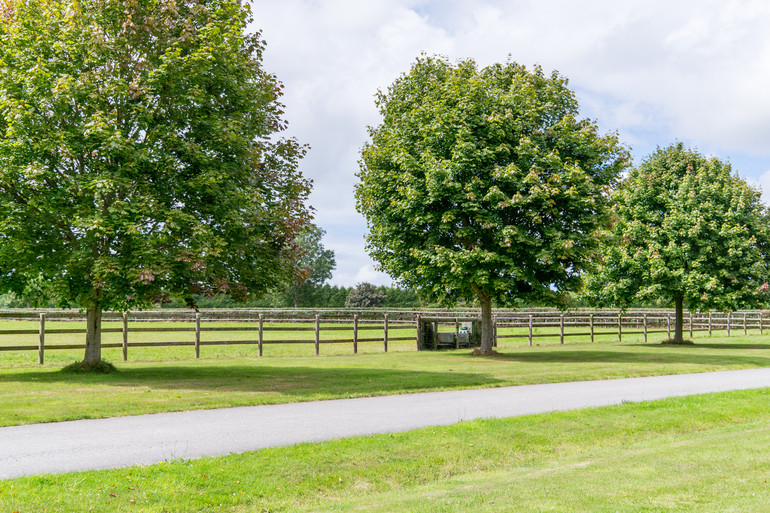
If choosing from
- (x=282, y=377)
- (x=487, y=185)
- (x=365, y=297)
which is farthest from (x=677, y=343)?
(x=365, y=297)

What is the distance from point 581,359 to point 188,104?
16.0 m

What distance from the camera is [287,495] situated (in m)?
7.08

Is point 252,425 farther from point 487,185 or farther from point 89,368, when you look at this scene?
point 487,185

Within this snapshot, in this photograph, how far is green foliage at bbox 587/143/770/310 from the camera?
33250mm

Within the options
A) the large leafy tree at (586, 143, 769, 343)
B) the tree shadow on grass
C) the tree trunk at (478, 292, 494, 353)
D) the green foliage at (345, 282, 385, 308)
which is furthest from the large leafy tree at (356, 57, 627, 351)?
the green foliage at (345, 282, 385, 308)

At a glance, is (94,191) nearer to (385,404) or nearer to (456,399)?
(385,404)

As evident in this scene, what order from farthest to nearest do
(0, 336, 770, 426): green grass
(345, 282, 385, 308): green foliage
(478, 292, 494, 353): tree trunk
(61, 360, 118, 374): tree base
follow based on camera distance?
1. (345, 282, 385, 308): green foliage
2. (478, 292, 494, 353): tree trunk
3. (61, 360, 118, 374): tree base
4. (0, 336, 770, 426): green grass

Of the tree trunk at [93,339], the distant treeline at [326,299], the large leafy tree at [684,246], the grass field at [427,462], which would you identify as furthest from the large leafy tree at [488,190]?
the distant treeline at [326,299]

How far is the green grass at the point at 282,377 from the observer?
1205 centimetres

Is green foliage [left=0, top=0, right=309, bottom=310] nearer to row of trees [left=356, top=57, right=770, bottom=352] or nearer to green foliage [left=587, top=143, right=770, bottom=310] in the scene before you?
row of trees [left=356, top=57, right=770, bottom=352]

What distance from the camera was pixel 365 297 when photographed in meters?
79.4

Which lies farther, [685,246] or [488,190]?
[685,246]

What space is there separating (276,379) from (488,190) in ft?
34.7

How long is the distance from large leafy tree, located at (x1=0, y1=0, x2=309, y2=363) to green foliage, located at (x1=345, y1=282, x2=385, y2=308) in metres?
61.2
